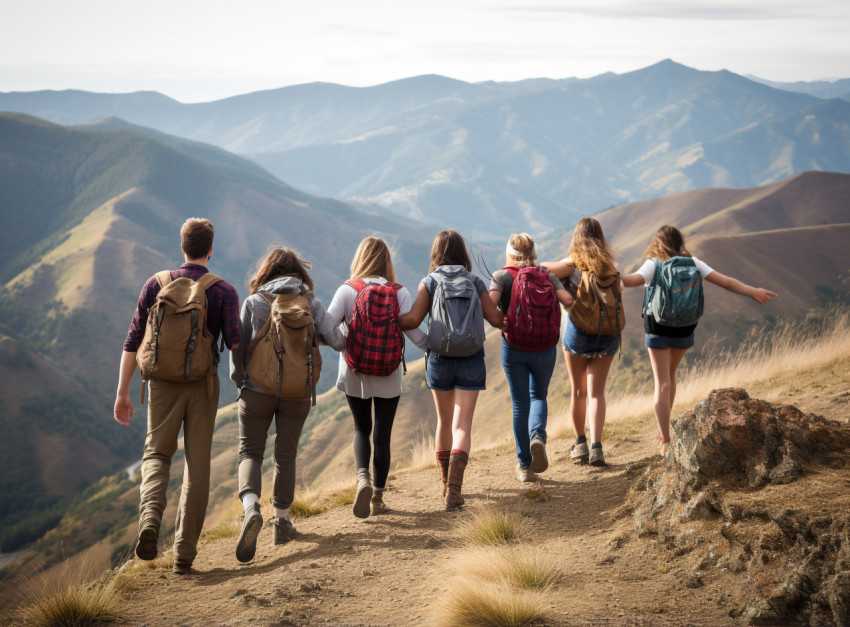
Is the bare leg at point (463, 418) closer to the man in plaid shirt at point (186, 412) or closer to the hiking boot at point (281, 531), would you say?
the hiking boot at point (281, 531)

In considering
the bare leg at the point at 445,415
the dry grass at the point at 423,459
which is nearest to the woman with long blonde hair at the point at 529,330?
the bare leg at the point at 445,415

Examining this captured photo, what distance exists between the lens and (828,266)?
42.6 meters

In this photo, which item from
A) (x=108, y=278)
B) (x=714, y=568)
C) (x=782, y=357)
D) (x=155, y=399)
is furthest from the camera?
(x=108, y=278)

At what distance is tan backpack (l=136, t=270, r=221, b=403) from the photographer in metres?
4.20

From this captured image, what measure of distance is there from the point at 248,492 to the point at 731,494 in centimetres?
304

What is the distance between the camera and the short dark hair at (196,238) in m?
4.38

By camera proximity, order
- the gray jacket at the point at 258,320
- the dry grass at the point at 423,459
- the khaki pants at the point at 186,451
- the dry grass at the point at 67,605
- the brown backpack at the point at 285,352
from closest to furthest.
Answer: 1. the dry grass at the point at 67,605
2. the khaki pants at the point at 186,451
3. the brown backpack at the point at 285,352
4. the gray jacket at the point at 258,320
5. the dry grass at the point at 423,459

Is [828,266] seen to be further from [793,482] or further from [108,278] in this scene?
[108,278]

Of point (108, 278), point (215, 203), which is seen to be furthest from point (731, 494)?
point (215, 203)

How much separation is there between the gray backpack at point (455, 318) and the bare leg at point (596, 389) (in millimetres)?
1111

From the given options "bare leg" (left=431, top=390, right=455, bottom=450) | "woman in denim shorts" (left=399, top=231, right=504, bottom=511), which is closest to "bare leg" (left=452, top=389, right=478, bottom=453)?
"woman in denim shorts" (left=399, top=231, right=504, bottom=511)

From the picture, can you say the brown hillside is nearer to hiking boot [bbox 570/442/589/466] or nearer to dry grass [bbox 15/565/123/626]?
dry grass [bbox 15/565/123/626]

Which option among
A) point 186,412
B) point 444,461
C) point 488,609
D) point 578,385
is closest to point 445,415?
point 444,461

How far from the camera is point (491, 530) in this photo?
434cm
